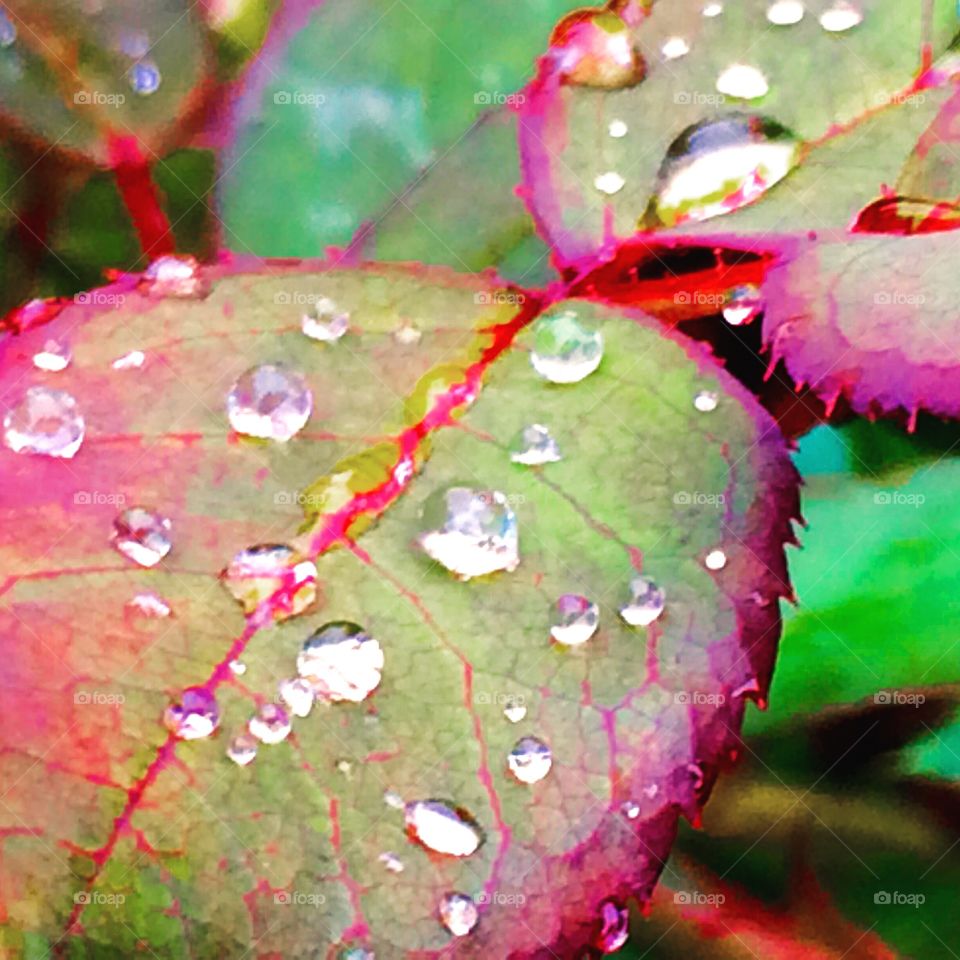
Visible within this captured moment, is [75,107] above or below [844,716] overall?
above

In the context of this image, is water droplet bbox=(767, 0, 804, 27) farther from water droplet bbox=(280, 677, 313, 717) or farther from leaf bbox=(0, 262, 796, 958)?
water droplet bbox=(280, 677, 313, 717)

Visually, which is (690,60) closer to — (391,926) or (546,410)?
(546,410)

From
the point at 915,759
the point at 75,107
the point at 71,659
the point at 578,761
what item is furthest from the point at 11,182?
the point at 915,759

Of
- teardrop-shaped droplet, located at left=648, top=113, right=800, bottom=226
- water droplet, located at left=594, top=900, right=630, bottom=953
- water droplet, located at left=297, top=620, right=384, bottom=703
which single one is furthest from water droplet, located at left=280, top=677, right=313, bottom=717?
teardrop-shaped droplet, located at left=648, top=113, right=800, bottom=226

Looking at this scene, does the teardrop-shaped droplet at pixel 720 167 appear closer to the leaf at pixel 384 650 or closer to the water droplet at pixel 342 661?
the leaf at pixel 384 650

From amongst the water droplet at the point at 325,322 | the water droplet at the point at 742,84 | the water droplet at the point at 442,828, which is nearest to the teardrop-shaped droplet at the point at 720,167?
the water droplet at the point at 742,84
